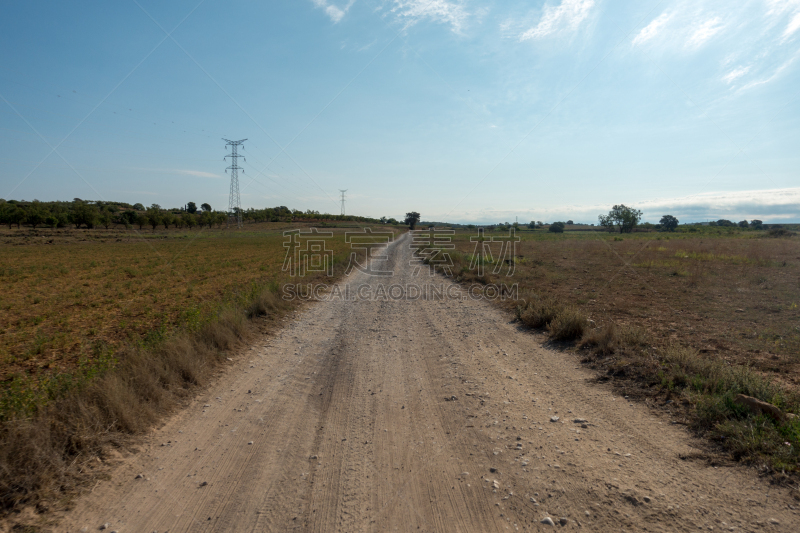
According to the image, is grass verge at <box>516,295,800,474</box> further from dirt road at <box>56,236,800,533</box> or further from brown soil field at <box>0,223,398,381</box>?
brown soil field at <box>0,223,398,381</box>

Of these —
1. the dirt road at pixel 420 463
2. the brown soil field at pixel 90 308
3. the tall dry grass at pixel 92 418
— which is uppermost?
the tall dry grass at pixel 92 418

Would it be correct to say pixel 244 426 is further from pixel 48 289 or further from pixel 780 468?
pixel 48 289

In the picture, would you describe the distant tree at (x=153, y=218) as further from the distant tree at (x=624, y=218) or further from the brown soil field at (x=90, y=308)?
the distant tree at (x=624, y=218)

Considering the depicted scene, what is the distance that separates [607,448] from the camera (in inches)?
154

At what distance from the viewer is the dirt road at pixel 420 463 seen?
293 centimetres

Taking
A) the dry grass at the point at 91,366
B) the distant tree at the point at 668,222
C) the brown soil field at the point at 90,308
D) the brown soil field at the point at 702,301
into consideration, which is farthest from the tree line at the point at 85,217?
the distant tree at the point at 668,222

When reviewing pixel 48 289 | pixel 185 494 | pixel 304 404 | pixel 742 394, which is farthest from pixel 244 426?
pixel 48 289

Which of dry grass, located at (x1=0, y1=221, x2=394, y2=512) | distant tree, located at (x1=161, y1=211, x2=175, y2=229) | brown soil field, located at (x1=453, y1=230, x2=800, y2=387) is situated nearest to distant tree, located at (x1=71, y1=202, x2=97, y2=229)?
distant tree, located at (x1=161, y1=211, x2=175, y2=229)

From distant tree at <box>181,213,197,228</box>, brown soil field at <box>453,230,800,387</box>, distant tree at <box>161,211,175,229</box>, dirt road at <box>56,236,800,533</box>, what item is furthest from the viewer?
distant tree at <box>181,213,197,228</box>

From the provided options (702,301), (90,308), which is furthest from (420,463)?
(90,308)

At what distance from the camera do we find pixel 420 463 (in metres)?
3.70

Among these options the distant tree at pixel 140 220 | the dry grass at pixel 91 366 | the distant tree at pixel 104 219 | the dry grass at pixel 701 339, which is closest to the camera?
the dry grass at pixel 91 366

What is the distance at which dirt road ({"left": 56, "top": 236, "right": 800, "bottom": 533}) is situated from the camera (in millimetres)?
2930

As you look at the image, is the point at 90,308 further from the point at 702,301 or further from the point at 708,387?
the point at 702,301
